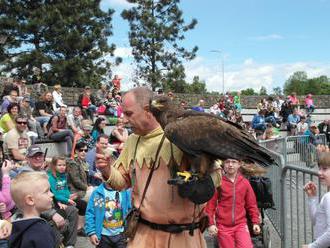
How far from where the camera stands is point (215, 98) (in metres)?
32.2

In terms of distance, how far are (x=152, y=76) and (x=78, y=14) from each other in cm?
669

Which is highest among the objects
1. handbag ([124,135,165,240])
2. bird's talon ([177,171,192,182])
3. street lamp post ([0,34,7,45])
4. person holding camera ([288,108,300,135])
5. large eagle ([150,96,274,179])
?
street lamp post ([0,34,7,45])

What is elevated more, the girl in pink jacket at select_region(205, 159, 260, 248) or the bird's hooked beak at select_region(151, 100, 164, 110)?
the bird's hooked beak at select_region(151, 100, 164, 110)

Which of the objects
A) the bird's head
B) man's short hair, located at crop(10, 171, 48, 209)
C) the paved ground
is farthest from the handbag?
the paved ground

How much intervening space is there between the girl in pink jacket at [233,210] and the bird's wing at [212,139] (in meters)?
2.80

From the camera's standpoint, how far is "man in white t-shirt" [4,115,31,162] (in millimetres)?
8633

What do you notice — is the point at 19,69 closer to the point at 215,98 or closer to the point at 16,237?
the point at 215,98

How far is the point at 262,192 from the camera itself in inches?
285

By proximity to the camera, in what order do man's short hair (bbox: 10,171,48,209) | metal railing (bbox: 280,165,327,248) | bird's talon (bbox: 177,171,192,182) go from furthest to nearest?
metal railing (bbox: 280,165,327,248)
man's short hair (bbox: 10,171,48,209)
bird's talon (bbox: 177,171,192,182)

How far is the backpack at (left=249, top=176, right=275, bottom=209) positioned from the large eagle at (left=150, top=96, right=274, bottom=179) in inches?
151

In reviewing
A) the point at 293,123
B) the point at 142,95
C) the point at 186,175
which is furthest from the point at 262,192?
the point at 293,123

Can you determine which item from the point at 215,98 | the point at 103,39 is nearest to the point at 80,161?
the point at 215,98

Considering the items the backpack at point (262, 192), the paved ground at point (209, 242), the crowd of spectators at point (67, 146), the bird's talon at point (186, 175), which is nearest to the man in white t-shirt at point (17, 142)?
the crowd of spectators at point (67, 146)

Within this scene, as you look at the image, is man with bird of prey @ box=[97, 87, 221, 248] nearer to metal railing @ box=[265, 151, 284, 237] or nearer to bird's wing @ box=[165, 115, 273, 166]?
bird's wing @ box=[165, 115, 273, 166]
